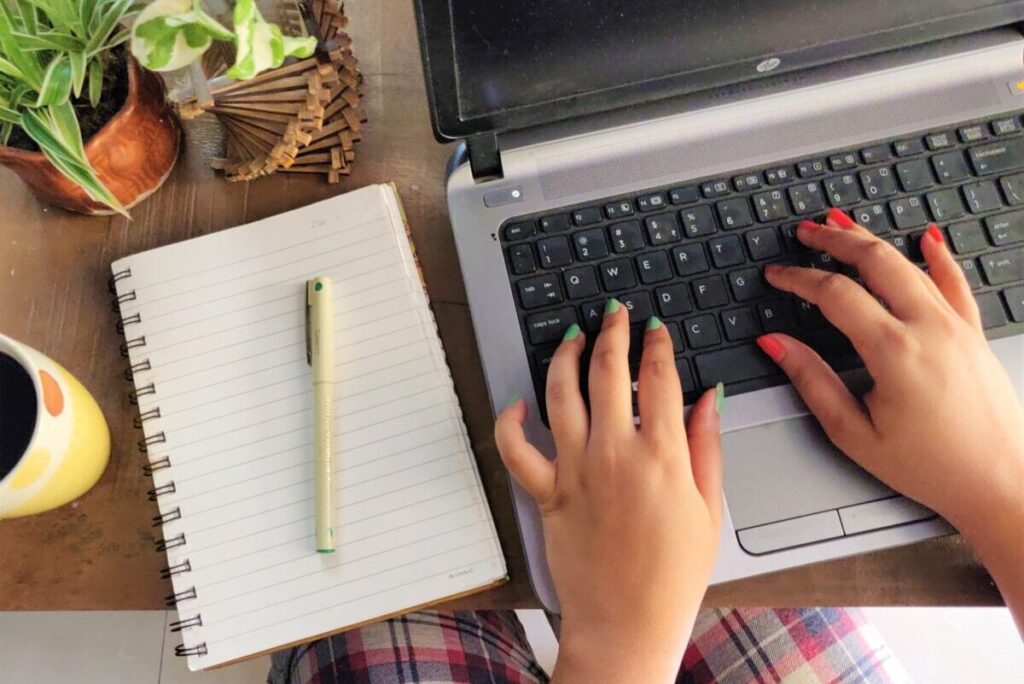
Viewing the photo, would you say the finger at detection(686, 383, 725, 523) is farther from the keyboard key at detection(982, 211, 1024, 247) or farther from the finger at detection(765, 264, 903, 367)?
the keyboard key at detection(982, 211, 1024, 247)

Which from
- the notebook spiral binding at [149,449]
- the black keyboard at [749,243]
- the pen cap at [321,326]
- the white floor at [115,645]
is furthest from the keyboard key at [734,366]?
the white floor at [115,645]

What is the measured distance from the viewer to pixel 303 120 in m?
0.48

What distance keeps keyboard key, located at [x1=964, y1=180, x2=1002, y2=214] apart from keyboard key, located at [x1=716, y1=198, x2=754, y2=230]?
5.5 inches

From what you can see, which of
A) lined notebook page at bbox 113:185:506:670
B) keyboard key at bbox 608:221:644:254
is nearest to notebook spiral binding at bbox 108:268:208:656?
lined notebook page at bbox 113:185:506:670

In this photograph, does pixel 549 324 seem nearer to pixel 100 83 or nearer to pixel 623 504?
pixel 623 504

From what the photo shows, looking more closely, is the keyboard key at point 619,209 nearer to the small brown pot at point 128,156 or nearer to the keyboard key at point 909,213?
the keyboard key at point 909,213

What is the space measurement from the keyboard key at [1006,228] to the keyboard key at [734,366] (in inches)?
6.6

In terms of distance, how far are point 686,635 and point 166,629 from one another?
767 millimetres

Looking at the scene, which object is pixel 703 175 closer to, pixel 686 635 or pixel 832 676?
pixel 686 635

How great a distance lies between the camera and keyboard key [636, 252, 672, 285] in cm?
48

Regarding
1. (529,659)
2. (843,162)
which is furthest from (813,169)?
(529,659)

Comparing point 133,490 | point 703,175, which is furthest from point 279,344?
point 703,175

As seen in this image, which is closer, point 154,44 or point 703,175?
point 154,44

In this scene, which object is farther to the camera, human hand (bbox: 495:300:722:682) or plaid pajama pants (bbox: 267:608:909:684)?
plaid pajama pants (bbox: 267:608:909:684)
